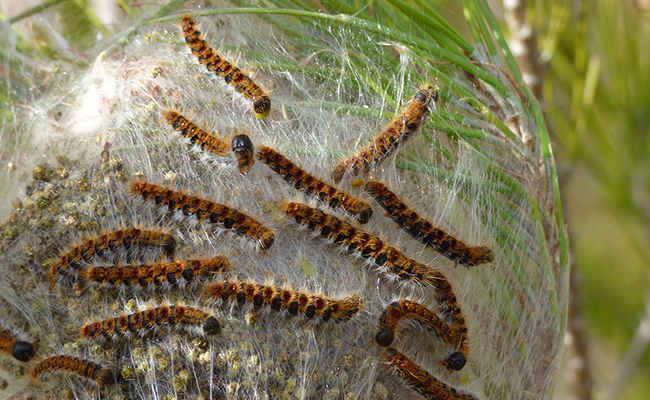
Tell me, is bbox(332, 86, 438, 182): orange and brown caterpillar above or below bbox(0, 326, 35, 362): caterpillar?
above

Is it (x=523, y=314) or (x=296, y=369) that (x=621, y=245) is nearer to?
(x=523, y=314)

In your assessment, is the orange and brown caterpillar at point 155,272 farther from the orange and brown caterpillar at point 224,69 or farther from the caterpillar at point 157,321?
the orange and brown caterpillar at point 224,69

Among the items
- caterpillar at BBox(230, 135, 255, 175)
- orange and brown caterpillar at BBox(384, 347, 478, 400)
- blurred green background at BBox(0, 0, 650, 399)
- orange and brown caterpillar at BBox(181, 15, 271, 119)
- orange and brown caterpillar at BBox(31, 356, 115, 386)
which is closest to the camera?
orange and brown caterpillar at BBox(31, 356, 115, 386)

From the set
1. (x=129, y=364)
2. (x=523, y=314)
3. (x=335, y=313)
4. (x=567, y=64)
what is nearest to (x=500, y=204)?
(x=523, y=314)

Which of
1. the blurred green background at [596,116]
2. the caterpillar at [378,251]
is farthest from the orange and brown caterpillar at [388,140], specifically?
the blurred green background at [596,116]

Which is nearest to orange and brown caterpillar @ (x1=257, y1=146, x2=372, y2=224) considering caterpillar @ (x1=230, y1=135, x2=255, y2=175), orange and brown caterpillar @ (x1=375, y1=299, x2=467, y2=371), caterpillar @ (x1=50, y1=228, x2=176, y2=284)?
caterpillar @ (x1=230, y1=135, x2=255, y2=175)

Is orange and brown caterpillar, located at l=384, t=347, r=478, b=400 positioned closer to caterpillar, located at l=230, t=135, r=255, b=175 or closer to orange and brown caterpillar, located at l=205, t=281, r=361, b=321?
orange and brown caterpillar, located at l=205, t=281, r=361, b=321
